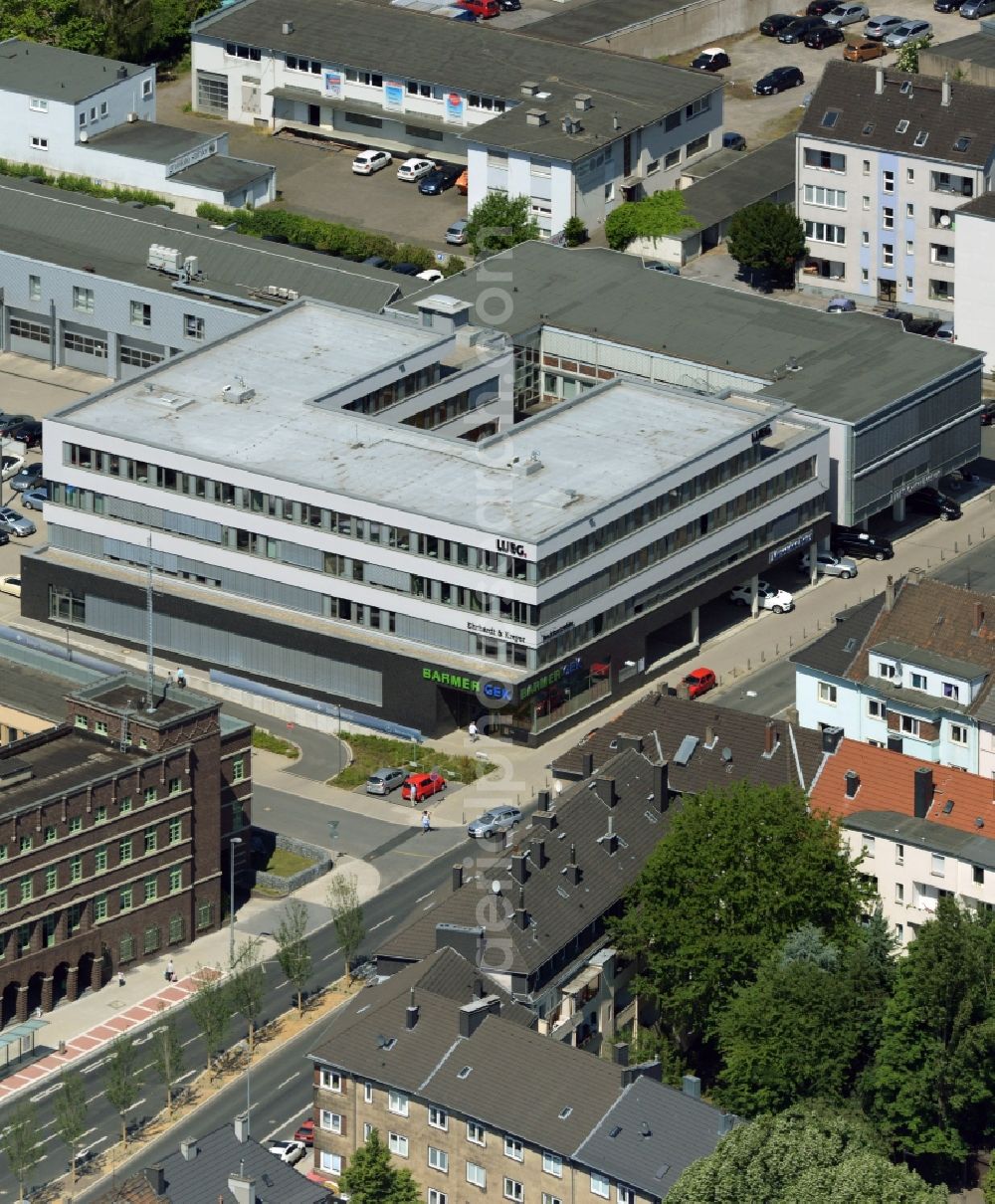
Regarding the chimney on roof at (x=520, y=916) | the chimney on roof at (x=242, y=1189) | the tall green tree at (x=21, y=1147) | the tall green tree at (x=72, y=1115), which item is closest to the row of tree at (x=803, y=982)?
the chimney on roof at (x=520, y=916)

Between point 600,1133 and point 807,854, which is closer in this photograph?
point 600,1133

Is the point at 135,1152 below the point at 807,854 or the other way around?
below

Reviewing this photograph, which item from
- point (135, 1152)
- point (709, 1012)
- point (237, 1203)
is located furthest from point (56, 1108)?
point (709, 1012)

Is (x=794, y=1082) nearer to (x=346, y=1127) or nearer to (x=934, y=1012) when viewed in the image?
(x=934, y=1012)

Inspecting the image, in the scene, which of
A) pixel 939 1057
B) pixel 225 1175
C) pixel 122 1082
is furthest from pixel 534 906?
pixel 225 1175

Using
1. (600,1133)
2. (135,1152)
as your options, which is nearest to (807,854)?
(600,1133)

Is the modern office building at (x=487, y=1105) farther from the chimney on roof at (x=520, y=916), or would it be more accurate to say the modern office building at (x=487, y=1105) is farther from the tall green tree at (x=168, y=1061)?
the tall green tree at (x=168, y=1061)
